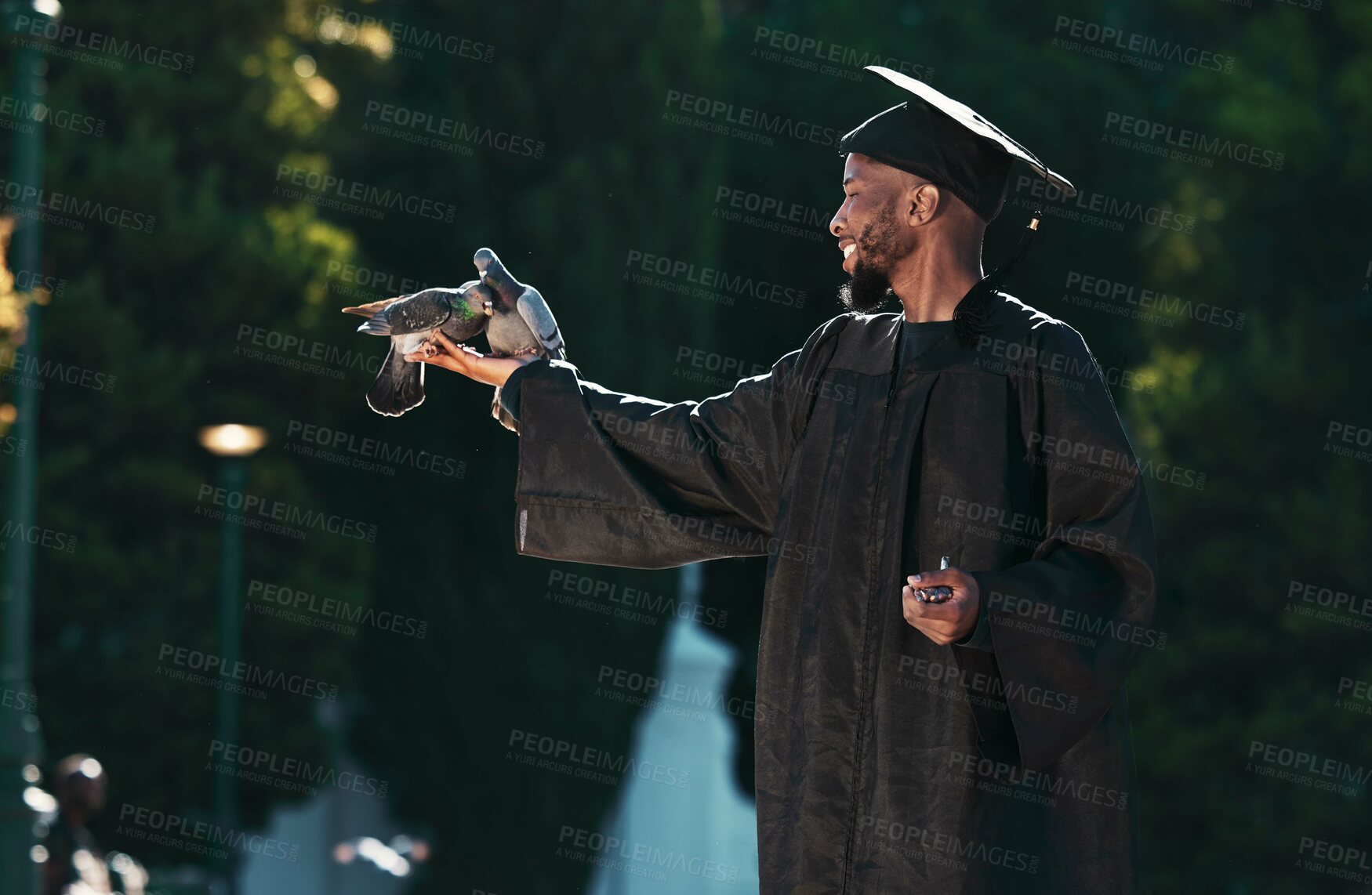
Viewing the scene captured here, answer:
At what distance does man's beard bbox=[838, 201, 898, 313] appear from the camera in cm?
336

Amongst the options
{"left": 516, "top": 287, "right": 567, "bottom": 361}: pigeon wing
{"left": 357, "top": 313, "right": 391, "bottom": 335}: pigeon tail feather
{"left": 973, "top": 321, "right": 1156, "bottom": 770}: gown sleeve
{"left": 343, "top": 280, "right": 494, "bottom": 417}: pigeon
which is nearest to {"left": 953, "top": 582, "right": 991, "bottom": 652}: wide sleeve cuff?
{"left": 973, "top": 321, "right": 1156, "bottom": 770}: gown sleeve

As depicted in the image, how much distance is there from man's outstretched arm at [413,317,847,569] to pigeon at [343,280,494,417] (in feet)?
1.06

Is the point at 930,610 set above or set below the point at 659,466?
below

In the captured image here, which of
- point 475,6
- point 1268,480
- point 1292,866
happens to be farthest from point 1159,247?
point 475,6

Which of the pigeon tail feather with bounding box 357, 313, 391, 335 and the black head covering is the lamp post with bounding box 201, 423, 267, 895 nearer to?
the pigeon tail feather with bounding box 357, 313, 391, 335

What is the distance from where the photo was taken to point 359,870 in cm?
1161

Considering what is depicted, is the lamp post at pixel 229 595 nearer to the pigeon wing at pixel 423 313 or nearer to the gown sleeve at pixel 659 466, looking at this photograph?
the pigeon wing at pixel 423 313

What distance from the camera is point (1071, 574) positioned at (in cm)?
307

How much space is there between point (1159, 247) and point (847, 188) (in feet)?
38.8

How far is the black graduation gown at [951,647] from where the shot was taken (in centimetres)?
306

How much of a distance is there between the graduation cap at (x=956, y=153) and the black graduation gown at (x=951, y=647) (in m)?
0.05

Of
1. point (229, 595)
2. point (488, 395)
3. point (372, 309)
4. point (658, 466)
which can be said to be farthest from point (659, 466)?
point (488, 395)

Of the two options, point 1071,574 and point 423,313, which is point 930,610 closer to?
point 1071,574

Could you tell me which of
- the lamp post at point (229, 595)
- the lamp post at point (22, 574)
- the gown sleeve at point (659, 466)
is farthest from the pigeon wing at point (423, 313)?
the lamp post at point (229, 595)
